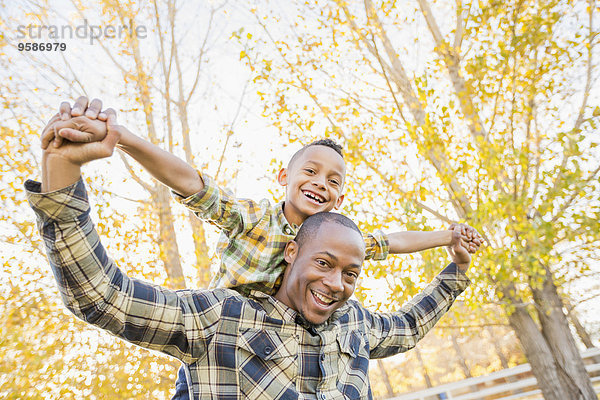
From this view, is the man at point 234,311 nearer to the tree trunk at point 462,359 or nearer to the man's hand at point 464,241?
the man's hand at point 464,241

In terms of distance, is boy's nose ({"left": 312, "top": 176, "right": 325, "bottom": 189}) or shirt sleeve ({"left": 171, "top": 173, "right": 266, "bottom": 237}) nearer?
shirt sleeve ({"left": 171, "top": 173, "right": 266, "bottom": 237})

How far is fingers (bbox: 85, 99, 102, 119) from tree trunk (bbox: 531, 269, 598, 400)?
6357 mm

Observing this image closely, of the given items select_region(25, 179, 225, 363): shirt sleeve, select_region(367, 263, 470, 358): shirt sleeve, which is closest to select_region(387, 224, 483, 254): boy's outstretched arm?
select_region(367, 263, 470, 358): shirt sleeve

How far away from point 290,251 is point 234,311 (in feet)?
1.26

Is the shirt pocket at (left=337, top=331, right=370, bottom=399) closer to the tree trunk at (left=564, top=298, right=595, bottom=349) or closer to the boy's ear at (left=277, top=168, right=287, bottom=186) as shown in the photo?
the boy's ear at (left=277, top=168, right=287, bottom=186)

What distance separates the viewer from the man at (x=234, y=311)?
44.1 inches

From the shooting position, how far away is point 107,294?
4.07ft

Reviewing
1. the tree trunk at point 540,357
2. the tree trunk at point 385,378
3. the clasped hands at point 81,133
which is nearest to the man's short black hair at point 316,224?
the clasped hands at point 81,133

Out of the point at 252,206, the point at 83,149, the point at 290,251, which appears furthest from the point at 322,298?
the point at 83,149

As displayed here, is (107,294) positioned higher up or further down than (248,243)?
further down

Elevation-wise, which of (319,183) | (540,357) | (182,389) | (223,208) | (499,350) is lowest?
(540,357)

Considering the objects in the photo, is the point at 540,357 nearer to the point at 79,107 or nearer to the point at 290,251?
the point at 290,251

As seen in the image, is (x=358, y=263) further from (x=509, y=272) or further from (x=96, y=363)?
(x=96, y=363)

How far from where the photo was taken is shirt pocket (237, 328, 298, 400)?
150 cm
